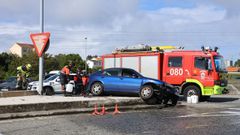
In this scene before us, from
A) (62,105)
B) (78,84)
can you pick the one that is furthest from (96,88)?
(62,105)

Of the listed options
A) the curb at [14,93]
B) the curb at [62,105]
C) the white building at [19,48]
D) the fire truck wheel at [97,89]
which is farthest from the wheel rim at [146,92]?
the white building at [19,48]

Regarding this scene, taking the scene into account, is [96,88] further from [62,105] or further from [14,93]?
[62,105]

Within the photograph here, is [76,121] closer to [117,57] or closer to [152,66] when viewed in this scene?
[152,66]

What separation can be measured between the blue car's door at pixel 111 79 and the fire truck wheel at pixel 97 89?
0.21m

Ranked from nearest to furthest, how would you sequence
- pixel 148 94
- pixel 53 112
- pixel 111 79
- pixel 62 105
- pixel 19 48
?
pixel 53 112, pixel 62 105, pixel 148 94, pixel 111 79, pixel 19 48

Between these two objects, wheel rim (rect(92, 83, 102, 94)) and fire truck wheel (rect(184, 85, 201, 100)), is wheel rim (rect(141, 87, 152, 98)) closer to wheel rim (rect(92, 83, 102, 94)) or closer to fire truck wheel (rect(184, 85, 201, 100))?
wheel rim (rect(92, 83, 102, 94))

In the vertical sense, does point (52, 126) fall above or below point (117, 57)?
below

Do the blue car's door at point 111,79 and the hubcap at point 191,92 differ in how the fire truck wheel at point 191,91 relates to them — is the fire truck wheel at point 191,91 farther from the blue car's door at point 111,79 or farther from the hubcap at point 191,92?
the blue car's door at point 111,79

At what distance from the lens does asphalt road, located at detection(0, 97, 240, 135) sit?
379 inches

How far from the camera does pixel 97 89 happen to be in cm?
1755

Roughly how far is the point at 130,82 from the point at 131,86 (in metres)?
0.19

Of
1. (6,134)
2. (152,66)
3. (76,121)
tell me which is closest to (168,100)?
(152,66)

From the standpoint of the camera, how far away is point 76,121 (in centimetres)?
1138

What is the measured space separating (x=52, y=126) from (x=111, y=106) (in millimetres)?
4369
